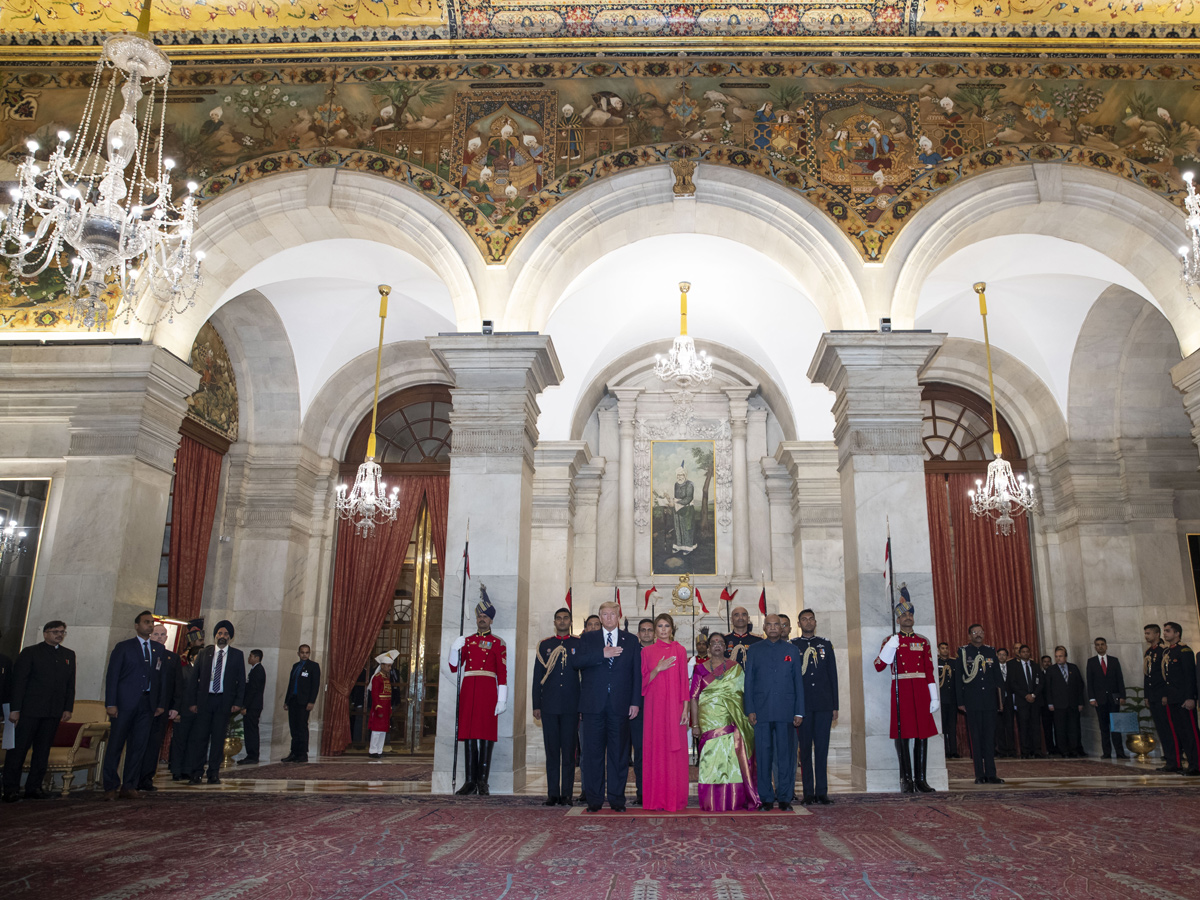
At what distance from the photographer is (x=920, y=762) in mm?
6953

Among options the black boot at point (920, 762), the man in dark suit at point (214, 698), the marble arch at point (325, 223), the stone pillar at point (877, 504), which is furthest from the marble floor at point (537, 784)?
the marble arch at point (325, 223)

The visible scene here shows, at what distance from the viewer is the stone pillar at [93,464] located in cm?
749

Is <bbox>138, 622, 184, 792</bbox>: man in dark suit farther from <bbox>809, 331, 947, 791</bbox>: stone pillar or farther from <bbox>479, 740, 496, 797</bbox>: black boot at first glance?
<bbox>809, 331, 947, 791</bbox>: stone pillar

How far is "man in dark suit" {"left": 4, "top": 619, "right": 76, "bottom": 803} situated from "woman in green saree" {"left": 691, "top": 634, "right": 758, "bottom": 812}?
451cm

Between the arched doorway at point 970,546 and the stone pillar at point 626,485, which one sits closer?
the arched doorway at point 970,546

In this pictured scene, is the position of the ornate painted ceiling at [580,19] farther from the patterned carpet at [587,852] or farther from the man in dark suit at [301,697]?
the patterned carpet at [587,852]

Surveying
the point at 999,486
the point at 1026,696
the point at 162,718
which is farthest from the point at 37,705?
the point at 1026,696

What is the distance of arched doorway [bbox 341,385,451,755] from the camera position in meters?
12.0

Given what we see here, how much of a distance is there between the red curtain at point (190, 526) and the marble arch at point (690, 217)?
4710mm

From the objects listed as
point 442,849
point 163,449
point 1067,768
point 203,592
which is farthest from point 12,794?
point 1067,768

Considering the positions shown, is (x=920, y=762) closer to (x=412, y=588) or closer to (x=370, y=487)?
(x=370, y=487)

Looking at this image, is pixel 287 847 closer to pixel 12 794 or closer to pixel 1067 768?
pixel 12 794

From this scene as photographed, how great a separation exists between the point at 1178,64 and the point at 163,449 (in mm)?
9892

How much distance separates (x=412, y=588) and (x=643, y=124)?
690 cm
